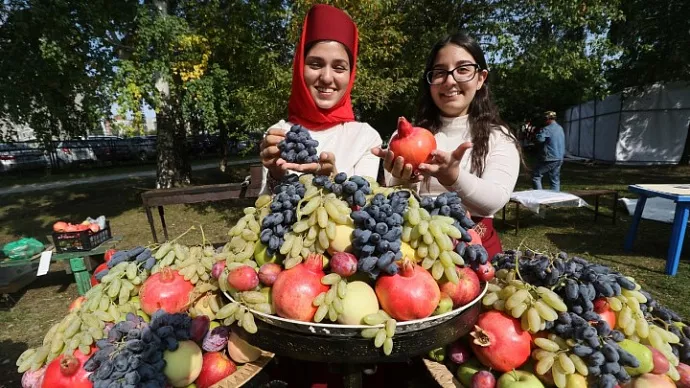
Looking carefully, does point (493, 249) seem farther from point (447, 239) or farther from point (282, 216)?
point (282, 216)

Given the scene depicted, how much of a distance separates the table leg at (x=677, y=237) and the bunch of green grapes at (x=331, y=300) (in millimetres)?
5131

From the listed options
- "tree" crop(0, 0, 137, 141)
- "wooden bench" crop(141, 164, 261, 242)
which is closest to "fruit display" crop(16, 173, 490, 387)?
"wooden bench" crop(141, 164, 261, 242)

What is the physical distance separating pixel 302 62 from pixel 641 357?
1936 mm

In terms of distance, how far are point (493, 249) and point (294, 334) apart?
1278 mm

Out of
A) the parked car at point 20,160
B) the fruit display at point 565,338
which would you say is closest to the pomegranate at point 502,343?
Answer: the fruit display at point 565,338

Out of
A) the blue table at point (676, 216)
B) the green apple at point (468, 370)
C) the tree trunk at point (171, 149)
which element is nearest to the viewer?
the green apple at point (468, 370)

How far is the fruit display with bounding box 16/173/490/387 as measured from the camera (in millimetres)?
1077

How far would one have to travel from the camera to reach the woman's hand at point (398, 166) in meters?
1.48

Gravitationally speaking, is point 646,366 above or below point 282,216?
below

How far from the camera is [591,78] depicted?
7352mm

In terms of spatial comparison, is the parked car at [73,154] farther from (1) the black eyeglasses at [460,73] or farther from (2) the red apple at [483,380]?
(2) the red apple at [483,380]

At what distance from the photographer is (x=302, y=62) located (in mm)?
2033

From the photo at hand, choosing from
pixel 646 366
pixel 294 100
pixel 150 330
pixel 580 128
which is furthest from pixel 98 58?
pixel 580 128

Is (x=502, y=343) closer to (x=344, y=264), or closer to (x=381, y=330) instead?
(x=381, y=330)
